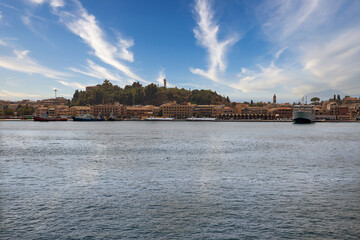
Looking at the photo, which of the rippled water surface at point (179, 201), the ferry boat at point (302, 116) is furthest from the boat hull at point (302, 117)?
the rippled water surface at point (179, 201)

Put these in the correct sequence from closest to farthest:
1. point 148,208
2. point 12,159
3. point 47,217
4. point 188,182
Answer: point 47,217 → point 148,208 → point 188,182 → point 12,159

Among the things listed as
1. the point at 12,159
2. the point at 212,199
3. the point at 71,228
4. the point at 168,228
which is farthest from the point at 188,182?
the point at 12,159

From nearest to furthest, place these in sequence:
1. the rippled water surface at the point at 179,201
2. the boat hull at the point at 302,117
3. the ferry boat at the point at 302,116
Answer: the rippled water surface at the point at 179,201, the boat hull at the point at 302,117, the ferry boat at the point at 302,116

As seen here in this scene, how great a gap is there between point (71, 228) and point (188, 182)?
10405mm

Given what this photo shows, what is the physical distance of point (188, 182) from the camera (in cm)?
2283

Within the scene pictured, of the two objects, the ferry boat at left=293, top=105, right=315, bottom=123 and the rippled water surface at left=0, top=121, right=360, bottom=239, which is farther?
the ferry boat at left=293, top=105, right=315, bottom=123

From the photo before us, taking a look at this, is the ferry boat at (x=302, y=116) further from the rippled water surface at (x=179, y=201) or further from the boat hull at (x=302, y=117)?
the rippled water surface at (x=179, y=201)

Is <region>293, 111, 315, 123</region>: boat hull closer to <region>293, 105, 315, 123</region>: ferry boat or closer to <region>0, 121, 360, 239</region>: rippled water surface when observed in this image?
<region>293, 105, 315, 123</region>: ferry boat

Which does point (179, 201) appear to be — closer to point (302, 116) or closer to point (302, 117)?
point (302, 116)

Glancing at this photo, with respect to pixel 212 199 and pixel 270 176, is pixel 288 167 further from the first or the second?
pixel 212 199

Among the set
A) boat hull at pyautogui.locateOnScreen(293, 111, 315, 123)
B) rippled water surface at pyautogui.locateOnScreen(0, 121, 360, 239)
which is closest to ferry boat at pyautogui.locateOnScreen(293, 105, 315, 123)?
boat hull at pyautogui.locateOnScreen(293, 111, 315, 123)

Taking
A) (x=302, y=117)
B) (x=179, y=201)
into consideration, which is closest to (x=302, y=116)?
(x=302, y=117)

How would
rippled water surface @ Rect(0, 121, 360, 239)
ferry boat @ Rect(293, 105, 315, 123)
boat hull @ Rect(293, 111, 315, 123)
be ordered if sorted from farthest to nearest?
ferry boat @ Rect(293, 105, 315, 123), boat hull @ Rect(293, 111, 315, 123), rippled water surface @ Rect(0, 121, 360, 239)

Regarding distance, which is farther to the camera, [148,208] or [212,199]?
[212,199]
